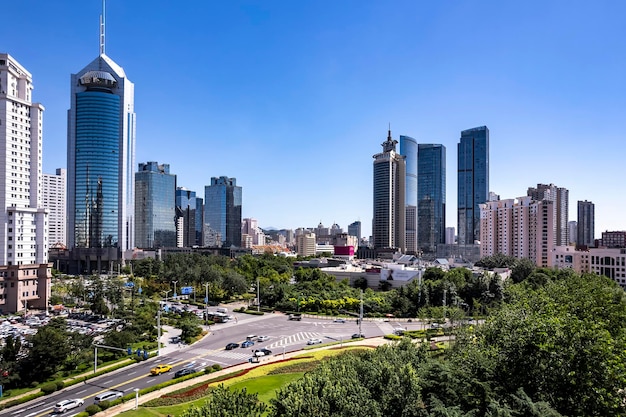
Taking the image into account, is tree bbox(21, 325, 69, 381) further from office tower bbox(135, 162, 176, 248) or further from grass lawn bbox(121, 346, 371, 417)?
office tower bbox(135, 162, 176, 248)

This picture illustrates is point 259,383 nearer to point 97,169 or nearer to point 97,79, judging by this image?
point 97,169

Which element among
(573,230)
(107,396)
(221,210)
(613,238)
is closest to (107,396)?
→ (107,396)

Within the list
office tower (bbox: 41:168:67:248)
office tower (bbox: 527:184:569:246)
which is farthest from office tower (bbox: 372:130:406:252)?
office tower (bbox: 41:168:67:248)

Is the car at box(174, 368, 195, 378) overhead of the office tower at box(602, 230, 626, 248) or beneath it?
beneath

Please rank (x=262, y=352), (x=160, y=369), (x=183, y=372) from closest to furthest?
(x=183, y=372)
(x=160, y=369)
(x=262, y=352)

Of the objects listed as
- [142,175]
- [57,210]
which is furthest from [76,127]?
[57,210]

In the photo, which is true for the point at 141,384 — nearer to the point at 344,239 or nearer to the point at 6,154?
the point at 6,154

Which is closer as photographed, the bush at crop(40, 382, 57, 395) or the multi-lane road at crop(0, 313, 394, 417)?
the multi-lane road at crop(0, 313, 394, 417)
